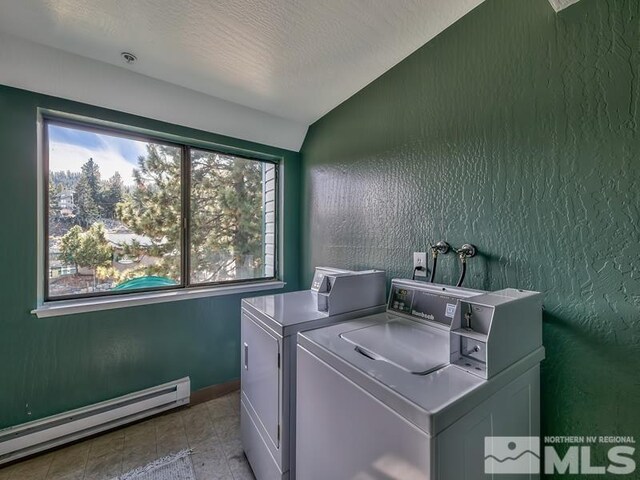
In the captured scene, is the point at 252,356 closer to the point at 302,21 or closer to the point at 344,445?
the point at 344,445

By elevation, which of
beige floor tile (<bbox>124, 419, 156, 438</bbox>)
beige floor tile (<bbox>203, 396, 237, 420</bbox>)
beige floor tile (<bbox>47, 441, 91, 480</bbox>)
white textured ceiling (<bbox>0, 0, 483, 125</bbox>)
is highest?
white textured ceiling (<bbox>0, 0, 483, 125</bbox>)

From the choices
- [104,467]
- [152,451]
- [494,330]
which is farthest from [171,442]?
[494,330]

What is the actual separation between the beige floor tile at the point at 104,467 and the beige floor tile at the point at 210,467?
42 cm

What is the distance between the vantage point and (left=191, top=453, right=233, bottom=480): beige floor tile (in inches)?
60.6

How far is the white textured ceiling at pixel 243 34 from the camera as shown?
129 centimetres

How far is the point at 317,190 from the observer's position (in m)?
2.51

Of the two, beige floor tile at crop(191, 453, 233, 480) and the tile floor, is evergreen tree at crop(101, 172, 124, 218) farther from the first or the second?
beige floor tile at crop(191, 453, 233, 480)

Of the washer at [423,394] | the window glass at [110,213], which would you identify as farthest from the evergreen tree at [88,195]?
the washer at [423,394]

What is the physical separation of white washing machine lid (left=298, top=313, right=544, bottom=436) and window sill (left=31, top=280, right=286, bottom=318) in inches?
56.3

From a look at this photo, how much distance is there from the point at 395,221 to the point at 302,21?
1.21m

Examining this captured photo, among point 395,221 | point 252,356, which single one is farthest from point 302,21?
point 252,356

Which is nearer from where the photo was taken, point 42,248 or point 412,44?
point 412,44

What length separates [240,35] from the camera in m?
1.47

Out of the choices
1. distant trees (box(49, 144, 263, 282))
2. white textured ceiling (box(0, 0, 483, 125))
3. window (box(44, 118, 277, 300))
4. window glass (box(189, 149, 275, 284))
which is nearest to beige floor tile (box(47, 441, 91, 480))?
window (box(44, 118, 277, 300))
